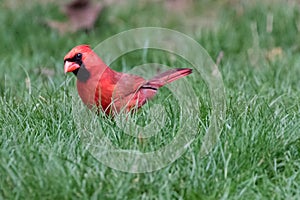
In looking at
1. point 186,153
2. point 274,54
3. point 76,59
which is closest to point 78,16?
point 274,54

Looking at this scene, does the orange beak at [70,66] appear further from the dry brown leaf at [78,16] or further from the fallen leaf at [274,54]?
the dry brown leaf at [78,16]

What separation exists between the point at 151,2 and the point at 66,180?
4.43 m

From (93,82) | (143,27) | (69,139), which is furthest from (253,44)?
(69,139)

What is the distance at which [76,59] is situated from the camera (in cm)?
378

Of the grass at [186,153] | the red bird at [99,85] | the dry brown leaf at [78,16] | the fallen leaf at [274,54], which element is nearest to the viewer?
the grass at [186,153]

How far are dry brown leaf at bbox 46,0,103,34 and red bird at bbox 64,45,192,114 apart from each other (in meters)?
2.55

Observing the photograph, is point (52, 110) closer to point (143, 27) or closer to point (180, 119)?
point (180, 119)

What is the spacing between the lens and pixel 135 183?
2.86 meters

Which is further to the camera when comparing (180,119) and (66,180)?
(180,119)

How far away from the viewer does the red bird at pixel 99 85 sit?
12.1 ft

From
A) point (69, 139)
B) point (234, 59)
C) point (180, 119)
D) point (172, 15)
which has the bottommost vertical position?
point (69, 139)

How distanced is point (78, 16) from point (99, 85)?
2.84 m

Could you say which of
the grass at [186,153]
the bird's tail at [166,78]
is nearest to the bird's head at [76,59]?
the grass at [186,153]

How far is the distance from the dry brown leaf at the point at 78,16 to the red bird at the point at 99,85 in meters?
2.55
